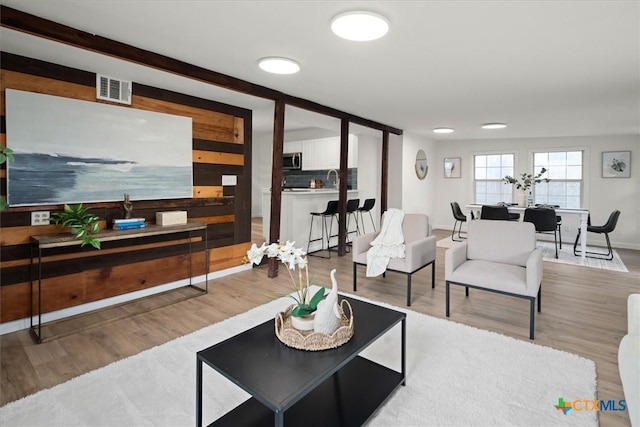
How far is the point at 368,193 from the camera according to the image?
7.41m

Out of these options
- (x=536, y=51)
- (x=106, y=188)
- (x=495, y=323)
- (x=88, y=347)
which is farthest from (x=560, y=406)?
(x=106, y=188)

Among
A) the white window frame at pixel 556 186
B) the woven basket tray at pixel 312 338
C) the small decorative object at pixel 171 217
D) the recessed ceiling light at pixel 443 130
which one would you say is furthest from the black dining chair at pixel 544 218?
the small decorative object at pixel 171 217

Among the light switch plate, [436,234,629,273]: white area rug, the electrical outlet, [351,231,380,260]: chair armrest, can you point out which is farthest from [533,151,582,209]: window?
the electrical outlet

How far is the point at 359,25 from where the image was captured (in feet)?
7.49

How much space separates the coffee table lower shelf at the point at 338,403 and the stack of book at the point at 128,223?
2.17 meters

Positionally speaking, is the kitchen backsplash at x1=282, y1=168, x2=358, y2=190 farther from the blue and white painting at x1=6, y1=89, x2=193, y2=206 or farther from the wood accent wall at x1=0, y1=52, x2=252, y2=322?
the blue and white painting at x1=6, y1=89, x2=193, y2=206

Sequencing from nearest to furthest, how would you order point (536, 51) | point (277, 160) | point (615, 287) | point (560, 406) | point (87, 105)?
point (560, 406), point (536, 51), point (87, 105), point (615, 287), point (277, 160)

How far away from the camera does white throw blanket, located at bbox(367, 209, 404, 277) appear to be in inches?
142

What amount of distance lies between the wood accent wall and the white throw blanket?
1878 millimetres

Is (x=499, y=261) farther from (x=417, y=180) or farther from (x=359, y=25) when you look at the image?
(x=417, y=180)

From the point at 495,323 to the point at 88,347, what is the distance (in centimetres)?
323

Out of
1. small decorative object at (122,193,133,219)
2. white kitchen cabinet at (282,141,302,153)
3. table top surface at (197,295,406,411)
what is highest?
white kitchen cabinet at (282,141,302,153)

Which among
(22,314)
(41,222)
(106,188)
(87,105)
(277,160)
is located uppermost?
(87,105)

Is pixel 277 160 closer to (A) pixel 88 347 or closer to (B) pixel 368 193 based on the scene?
(A) pixel 88 347
